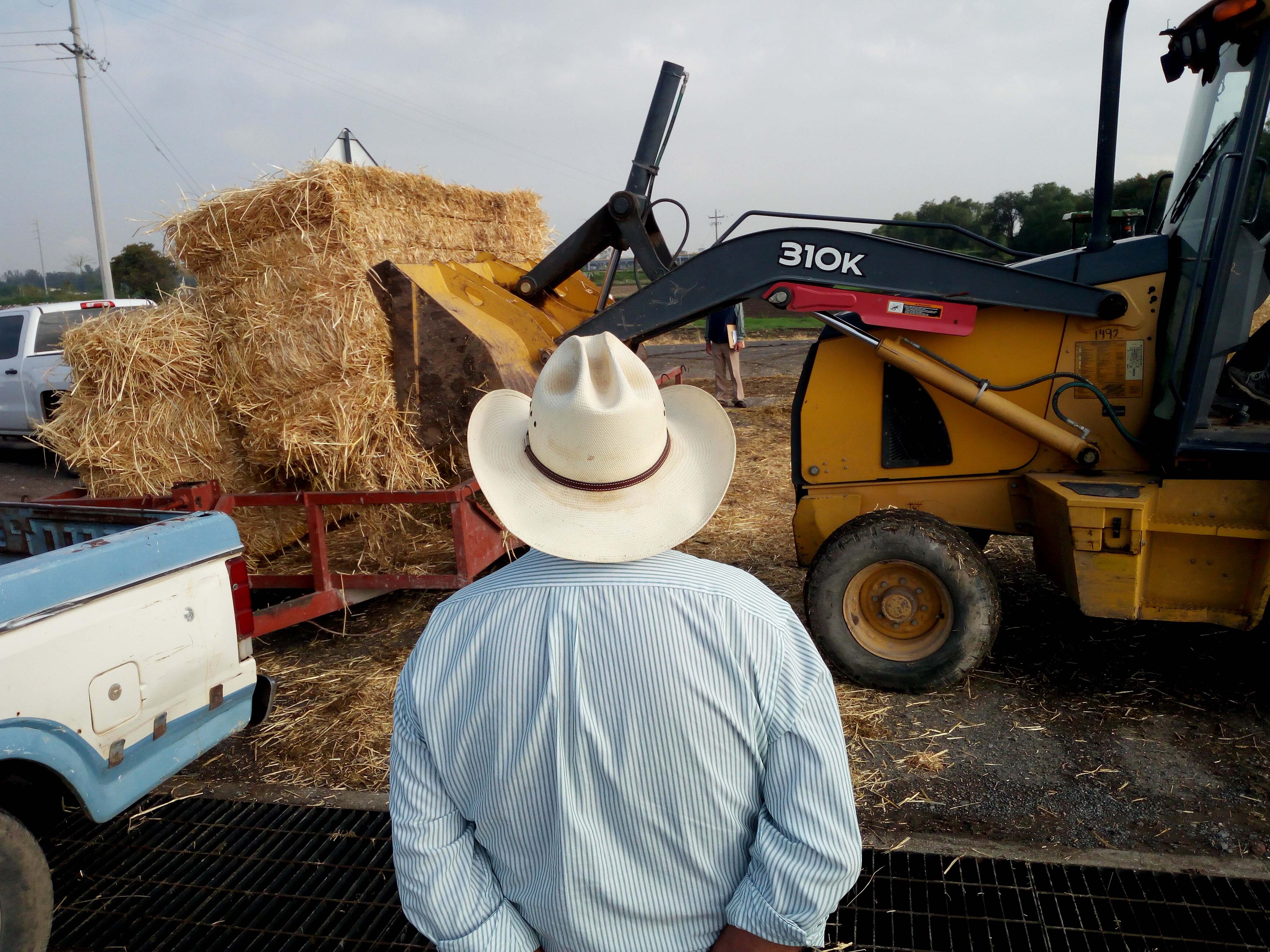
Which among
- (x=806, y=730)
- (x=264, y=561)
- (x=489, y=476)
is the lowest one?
(x=264, y=561)

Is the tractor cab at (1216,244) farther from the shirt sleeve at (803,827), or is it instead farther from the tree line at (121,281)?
the tree line at (121,281)

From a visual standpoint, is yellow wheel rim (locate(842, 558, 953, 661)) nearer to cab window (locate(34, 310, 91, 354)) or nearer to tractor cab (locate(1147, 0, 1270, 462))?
tractor cab (locate(1147, 0, 1270, 462))

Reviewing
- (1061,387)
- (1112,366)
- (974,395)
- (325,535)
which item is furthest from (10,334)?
(1112,366)

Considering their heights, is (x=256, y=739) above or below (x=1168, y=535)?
below

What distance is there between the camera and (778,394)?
1412 cm

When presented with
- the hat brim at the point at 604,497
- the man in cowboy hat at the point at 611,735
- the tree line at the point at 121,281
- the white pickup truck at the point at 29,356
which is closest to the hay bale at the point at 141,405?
the hat brim at the point at 604,497

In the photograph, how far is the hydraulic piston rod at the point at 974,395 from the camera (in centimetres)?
418

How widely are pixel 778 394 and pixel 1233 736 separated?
418 inches

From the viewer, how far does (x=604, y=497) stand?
1.47m

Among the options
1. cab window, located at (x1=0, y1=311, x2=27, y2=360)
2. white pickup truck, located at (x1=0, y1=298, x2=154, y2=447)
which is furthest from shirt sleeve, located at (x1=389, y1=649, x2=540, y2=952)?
cab window, located at (x1=0, y1=311, x2=27, y2=360)

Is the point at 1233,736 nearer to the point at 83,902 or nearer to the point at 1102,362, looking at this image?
the point at 1102,362

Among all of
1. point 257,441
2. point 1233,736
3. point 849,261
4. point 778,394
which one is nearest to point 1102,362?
point 849,261

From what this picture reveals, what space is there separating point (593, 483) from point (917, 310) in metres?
3.29

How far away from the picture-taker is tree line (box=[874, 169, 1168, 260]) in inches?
218
